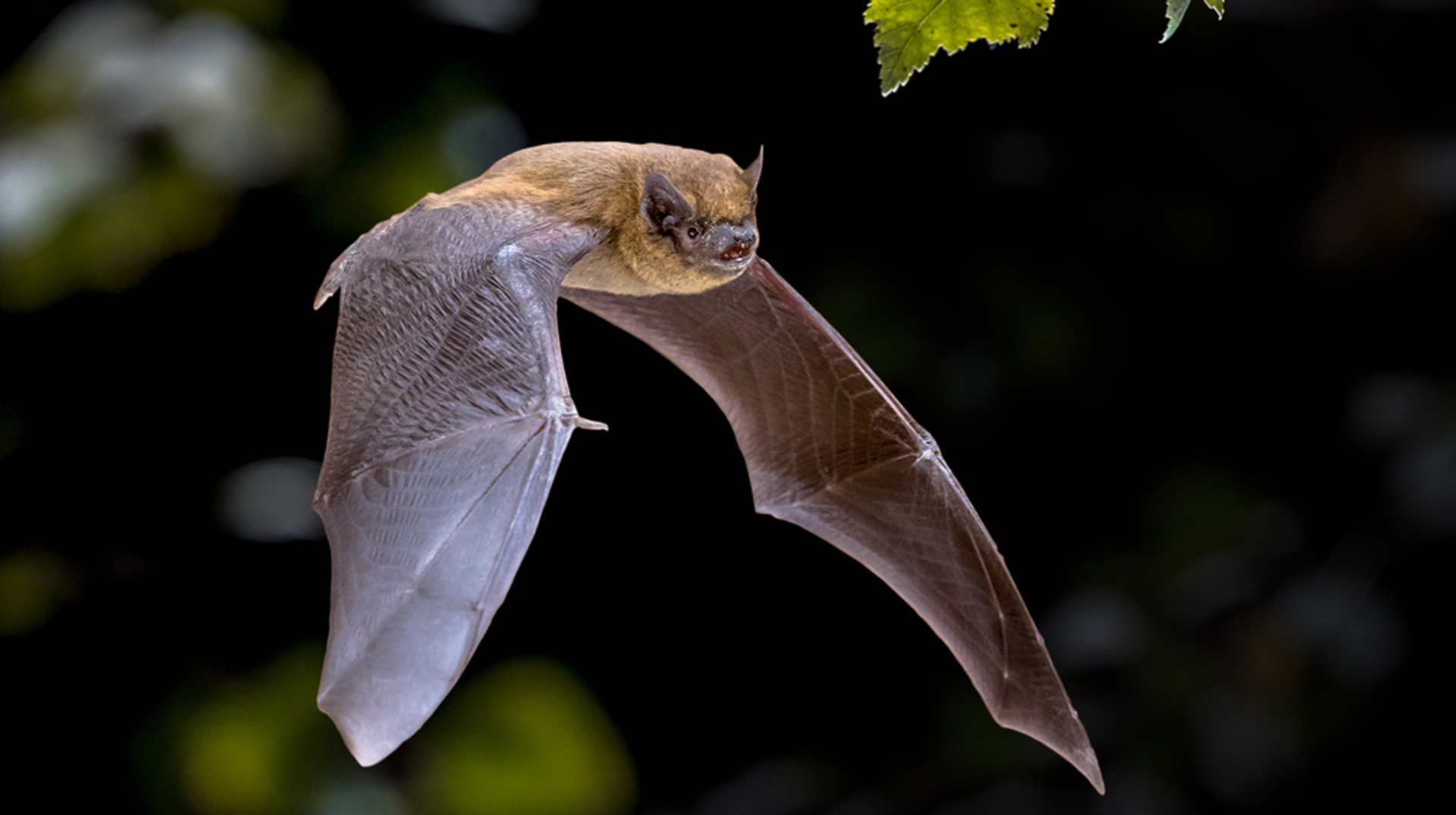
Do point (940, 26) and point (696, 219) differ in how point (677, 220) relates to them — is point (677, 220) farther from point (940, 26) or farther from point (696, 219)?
point (940, 26)

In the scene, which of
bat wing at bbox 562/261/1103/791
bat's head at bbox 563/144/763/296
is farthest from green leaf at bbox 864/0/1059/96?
bat wing at bbox 562/261/1103/791

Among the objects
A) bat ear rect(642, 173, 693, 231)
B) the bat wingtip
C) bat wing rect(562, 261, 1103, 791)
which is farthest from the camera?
bat wing rect(562, 261, 1103, 791)

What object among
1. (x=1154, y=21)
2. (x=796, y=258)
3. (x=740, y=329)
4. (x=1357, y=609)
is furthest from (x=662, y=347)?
(x=1357, y=609)

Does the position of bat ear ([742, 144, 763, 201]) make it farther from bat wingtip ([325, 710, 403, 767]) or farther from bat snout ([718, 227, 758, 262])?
bat wingtip ([325, 710, 403, 767])

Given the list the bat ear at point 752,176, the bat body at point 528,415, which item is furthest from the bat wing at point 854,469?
the bat ear at point 752,176

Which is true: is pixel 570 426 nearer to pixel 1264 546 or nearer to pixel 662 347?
pixel 662 347

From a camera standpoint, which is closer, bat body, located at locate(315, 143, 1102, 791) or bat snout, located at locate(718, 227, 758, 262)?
bat body, located at locate(315, 143, 1102, 791)

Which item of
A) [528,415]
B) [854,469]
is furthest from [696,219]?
[854,469]
